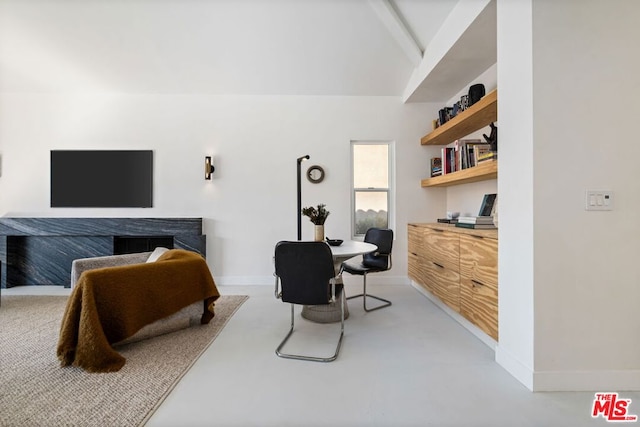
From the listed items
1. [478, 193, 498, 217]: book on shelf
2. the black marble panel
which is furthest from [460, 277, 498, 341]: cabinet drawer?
the black marble panel

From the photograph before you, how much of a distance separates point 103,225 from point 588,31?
5.06 metres

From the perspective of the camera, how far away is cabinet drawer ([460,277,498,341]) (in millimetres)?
2020

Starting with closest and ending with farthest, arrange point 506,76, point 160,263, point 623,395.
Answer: point 623,395
point 506,76
point 160,263

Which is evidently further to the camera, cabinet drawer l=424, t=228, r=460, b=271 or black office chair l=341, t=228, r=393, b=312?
black office chair l=341, t=228, r=393, b=312

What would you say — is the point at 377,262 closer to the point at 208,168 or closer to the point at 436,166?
the point at 436,166

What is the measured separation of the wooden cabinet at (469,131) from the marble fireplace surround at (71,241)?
3.21 metres

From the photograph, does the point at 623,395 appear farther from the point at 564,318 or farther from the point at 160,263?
the point at 160,263

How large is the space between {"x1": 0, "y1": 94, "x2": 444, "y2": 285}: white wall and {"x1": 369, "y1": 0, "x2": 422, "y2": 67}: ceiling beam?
0.73m

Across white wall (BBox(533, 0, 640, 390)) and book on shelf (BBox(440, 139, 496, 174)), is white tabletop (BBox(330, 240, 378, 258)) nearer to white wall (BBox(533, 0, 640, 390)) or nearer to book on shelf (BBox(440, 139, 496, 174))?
white wall (BBox(533, 0, 640, 390))

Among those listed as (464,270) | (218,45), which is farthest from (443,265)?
(218,45)

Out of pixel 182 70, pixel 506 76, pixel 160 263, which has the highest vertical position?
pixel 182 70

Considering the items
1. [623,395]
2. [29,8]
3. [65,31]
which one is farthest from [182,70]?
[623,395]

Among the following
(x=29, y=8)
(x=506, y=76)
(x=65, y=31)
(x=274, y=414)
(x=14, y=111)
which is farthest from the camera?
(x=14, y=111)

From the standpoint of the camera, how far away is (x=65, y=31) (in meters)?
3.08
